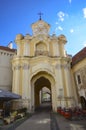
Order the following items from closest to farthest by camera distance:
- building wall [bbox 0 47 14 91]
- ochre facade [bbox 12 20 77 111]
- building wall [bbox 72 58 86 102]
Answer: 1. building wall [bbox 72 58 86 102]
2. ochre facade [bbox 12 20 77 111]
3. building wall [bbox 0 47 14 91]

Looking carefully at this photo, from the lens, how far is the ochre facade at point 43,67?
2108 cm

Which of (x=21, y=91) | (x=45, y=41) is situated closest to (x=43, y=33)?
(x=45, y=41)

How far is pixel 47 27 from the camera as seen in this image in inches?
1083

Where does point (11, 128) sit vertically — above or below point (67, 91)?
below

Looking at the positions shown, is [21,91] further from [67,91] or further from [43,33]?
[43,33]

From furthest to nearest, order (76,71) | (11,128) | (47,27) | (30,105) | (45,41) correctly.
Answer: (47,27)
(45,41)
(76,71)
(30,105)
(11,128)

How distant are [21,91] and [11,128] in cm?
1093

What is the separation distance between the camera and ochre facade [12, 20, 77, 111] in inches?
830

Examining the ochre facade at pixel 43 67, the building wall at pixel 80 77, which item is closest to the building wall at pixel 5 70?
the ochre facade at pixel 43 67

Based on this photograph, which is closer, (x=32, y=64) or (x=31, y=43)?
(x=32, y=64)

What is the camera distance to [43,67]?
22.3 meters

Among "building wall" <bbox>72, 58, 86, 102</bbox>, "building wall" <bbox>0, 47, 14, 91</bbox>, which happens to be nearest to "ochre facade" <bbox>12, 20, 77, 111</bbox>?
"building wall" <bbox>72, 58, 86, 102</bbox>

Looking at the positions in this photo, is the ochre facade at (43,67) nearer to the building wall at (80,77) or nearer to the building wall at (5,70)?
the building wall at (80,77)

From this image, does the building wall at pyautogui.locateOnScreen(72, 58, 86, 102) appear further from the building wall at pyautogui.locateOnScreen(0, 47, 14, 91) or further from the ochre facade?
the building wall at pyautogui.locateOnScreen(0, 47, 14, 91)
